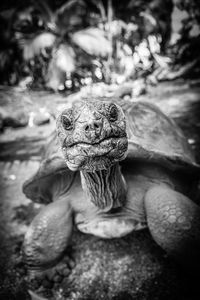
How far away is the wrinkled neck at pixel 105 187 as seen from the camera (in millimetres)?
1534

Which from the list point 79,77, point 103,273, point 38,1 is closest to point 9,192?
point 103,273

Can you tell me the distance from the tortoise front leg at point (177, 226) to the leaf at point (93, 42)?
5.34m

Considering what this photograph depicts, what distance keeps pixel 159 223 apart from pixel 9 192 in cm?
195

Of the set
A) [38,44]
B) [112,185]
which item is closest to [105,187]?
[112,185]

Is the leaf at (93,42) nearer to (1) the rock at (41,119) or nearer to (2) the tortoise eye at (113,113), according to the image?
(1) the rock at (41,119)

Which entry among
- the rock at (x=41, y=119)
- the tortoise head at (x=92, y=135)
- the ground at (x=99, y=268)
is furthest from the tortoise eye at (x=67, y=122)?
the rock at (x=41, y=119)

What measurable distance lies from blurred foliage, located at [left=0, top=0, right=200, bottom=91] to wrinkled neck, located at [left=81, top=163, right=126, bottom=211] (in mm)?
5135

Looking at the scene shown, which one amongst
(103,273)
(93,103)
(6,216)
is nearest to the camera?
(93,103)

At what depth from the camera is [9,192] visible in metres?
2.94

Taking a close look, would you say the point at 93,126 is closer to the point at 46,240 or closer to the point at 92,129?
the point at 92,129

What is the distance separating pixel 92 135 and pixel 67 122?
0.17 metres

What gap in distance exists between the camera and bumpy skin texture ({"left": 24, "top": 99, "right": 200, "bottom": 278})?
4.04 feet

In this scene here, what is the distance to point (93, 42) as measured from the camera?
6207mm

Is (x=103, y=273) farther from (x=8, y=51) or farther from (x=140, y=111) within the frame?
(x=8, y=51)
